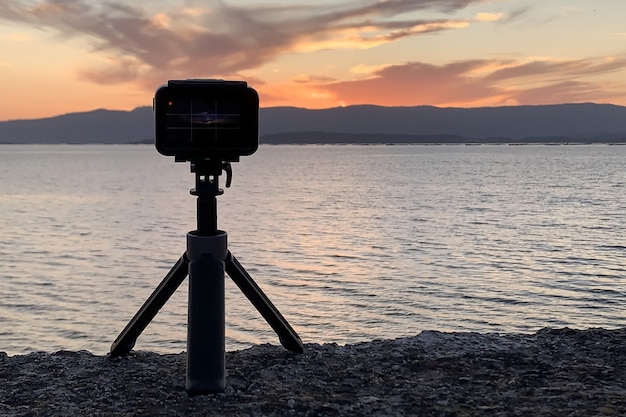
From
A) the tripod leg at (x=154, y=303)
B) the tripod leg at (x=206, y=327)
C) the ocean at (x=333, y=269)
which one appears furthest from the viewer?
the ocean at (x=333, y=269)

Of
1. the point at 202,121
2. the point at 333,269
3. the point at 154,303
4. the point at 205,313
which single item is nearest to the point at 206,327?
the point at 205,313

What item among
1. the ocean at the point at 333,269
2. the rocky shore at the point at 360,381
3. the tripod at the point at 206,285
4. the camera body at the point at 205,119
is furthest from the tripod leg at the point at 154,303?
the ocean at the point at 333,269

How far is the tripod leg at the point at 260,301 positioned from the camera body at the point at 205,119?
31.4 inches

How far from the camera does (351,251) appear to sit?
96.5 feet

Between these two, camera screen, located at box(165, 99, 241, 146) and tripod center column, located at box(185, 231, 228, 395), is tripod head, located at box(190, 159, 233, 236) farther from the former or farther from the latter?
camera screen, located at box(165, 99, 241, 146)

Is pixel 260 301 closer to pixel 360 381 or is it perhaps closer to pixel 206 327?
pixel 206 327

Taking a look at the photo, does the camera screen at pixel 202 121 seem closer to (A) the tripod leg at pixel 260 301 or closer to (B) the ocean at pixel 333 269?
(A) the tripod leg at pixel 260 301

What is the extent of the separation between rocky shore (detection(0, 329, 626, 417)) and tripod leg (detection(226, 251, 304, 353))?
0.14 meters

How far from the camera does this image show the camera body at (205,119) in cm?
399

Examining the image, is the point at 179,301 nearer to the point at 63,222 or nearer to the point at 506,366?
the point at 506,366

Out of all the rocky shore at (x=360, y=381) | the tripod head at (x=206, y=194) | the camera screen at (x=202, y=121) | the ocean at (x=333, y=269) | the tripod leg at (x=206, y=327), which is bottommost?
the ocean at (x=333, y=269)

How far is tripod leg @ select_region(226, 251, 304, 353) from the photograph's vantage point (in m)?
4.48

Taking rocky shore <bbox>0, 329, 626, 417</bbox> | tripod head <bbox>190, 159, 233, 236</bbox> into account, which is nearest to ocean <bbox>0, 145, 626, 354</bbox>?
rocky shore <bbox>0, 329, 626, 417</bbox>

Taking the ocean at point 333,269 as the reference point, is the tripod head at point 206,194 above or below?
above
